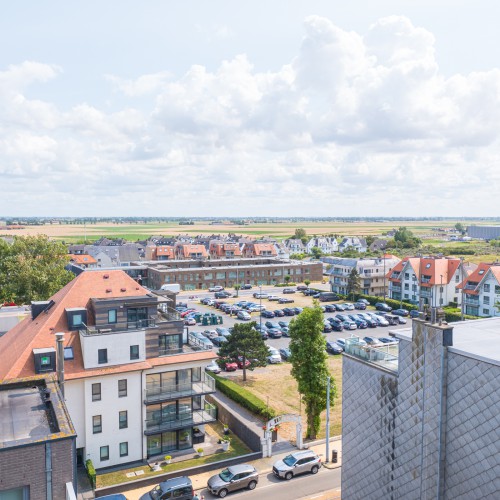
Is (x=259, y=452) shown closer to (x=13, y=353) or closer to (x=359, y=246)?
(x=13, y=353)

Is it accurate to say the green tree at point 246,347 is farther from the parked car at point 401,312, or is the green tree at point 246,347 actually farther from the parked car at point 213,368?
the parked car at point 401,312

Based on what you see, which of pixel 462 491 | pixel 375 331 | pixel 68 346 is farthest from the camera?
pixel 375 331

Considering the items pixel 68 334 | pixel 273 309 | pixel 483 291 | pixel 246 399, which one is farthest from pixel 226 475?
pixel 483 291

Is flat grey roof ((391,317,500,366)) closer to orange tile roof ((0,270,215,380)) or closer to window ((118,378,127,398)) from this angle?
orange tile roof ((0,270,215,380))

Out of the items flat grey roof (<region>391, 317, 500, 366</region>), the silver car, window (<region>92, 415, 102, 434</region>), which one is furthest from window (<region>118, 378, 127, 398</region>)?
flat grey roof (<region>391, 317, 500, 366</region>)

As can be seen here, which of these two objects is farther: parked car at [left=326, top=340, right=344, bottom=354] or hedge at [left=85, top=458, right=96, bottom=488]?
parked car at [left=326, top=340, right=344, bottom=354]

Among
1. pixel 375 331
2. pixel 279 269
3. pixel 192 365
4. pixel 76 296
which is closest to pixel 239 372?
pixel 192 365
